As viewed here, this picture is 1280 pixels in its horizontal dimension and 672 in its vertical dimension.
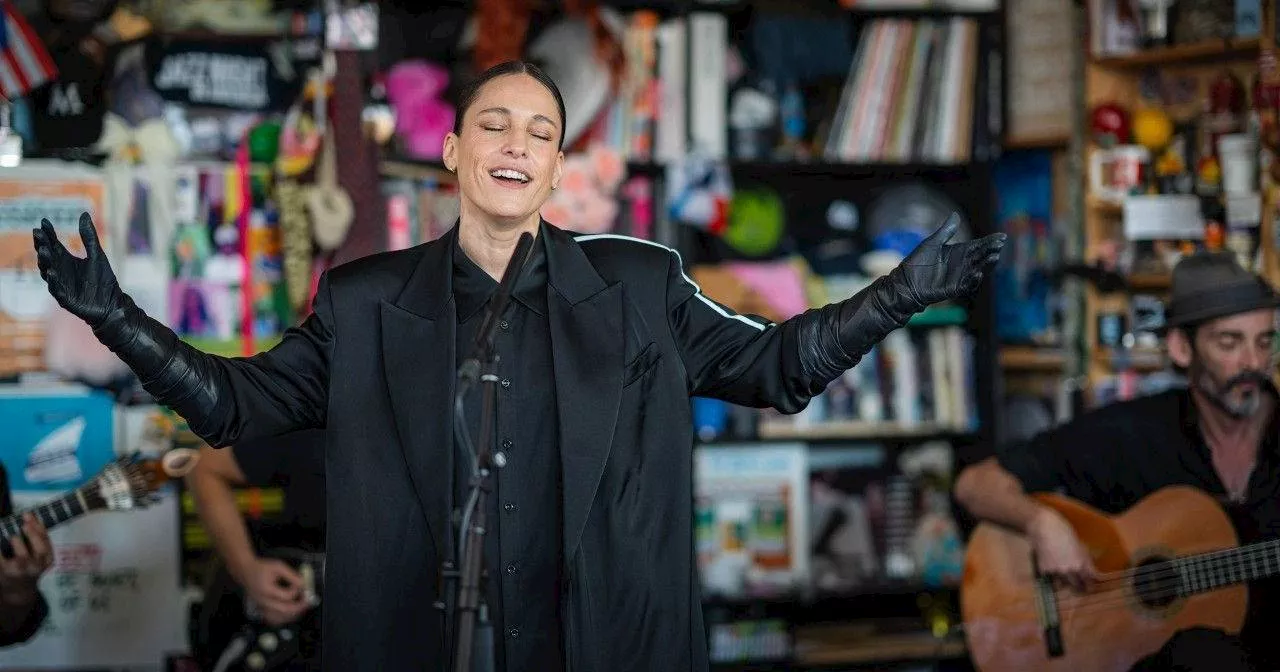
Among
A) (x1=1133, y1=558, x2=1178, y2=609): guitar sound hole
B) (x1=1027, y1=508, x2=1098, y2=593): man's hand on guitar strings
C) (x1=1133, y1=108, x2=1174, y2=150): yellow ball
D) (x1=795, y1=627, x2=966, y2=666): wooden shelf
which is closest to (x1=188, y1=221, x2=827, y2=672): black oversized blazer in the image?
(x1=1027, y1=508, x2=1098, y2=593): man's hand on guitar strings

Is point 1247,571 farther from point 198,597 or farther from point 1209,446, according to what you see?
point 198,597

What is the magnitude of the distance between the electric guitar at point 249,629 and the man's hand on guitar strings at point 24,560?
514 mm

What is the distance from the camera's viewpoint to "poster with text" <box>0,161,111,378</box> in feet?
12.2

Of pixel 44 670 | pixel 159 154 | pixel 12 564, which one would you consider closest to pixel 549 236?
pixel 12 564

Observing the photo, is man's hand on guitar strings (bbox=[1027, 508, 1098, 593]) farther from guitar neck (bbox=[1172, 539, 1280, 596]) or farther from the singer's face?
the singer's face

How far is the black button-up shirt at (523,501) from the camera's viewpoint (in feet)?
6.51

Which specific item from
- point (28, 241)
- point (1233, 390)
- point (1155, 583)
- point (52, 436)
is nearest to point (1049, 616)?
point (1155, 583)

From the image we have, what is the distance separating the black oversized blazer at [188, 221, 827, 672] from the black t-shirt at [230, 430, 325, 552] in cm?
117

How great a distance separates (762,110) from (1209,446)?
169 centimetres

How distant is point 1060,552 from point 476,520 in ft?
5.73

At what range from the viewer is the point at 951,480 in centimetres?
425

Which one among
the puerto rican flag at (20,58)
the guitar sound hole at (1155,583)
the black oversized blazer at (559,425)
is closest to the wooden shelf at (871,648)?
the guitar sound hole at (1155,583)

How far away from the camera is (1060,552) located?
2979mm

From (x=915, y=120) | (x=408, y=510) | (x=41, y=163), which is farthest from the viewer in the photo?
(x=915, y=120)
